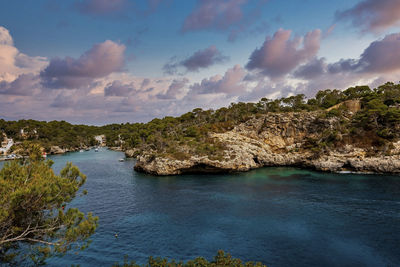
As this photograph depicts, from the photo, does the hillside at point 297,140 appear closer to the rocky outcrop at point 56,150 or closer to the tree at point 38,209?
the tree at point 38,209

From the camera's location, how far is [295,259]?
67.5 feet

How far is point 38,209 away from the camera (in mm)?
12711

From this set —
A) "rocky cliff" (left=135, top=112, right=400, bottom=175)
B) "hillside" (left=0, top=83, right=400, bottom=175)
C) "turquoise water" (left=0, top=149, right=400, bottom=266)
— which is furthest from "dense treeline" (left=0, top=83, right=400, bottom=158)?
"turquoise water" (left=0, top=149, right=400, bottom=266)

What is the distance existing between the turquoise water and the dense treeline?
1633 centimetres

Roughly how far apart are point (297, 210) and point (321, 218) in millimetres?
3559

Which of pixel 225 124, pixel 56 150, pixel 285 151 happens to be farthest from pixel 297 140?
pixel 56 150

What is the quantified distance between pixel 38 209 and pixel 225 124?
255 feet

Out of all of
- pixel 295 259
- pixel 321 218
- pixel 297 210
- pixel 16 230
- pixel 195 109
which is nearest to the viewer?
pixel 16 230

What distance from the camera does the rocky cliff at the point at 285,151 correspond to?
5638 centimetres

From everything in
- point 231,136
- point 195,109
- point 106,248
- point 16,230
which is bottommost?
point 106,248

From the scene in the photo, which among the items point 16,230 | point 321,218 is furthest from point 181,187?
point 16,230

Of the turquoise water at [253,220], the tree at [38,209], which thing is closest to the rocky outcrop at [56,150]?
the turquoise water at [253,220]

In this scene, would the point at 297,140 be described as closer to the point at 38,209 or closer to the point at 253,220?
the point at 253,220

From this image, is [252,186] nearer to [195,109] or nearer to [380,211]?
[380,211]
